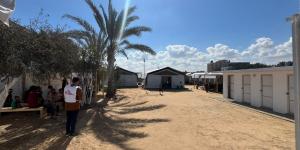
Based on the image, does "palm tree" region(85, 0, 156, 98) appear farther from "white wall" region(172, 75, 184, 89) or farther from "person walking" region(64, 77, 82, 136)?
"white wall" region(172, 75, 184, 89)

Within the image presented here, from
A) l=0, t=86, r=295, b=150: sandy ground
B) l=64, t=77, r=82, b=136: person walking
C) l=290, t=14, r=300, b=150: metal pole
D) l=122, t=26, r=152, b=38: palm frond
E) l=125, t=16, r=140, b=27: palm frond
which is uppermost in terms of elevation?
l=125, t=16, r=140, b=27: palm frond

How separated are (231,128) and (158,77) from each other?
32.4 m

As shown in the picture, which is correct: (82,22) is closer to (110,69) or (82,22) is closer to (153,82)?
(110,69)

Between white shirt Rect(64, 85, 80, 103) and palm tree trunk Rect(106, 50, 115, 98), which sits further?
palm tree trunk Rect(106, 50, 115, 98)

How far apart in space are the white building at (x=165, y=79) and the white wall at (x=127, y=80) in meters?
6.06

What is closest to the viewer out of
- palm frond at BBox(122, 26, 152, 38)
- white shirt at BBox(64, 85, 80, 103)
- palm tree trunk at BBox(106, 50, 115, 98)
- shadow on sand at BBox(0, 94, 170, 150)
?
shadow on sand at BBox(0, 94, 170, 150)

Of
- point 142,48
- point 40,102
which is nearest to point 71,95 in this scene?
point 40,102

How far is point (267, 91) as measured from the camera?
17.0m

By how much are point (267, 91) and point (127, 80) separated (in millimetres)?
32496

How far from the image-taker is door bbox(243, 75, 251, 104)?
1977cm

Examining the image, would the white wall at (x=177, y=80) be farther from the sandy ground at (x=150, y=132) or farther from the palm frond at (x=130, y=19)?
the sandy ground at (x=150, y=132)

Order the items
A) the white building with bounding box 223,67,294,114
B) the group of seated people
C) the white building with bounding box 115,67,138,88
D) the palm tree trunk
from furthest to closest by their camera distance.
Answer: the white building with bounding box 115,67,138,88
the palm tree trunk
the white building with bounding box 223,67,294,114
the group of seated people

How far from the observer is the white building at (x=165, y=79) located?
42.6 metres

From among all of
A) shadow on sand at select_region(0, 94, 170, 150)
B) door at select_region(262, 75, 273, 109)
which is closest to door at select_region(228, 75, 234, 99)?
door at select_region(262, 75, 273, 109)
